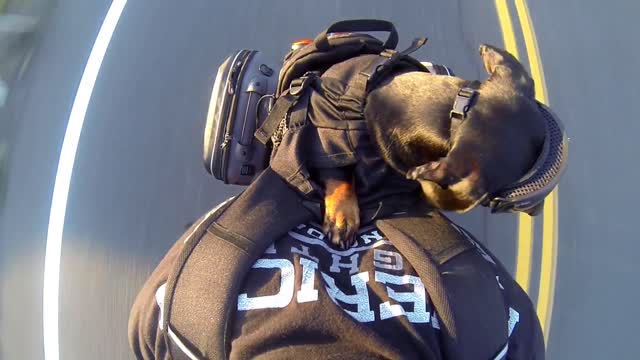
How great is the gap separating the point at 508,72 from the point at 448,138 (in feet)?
1.04

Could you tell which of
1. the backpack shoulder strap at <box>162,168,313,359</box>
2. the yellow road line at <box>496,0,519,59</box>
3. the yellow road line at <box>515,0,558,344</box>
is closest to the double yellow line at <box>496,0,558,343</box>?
the yellow road line at <box>515,0,558,344</box>

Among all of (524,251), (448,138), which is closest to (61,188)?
(448,138)

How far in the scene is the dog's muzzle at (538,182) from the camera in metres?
1.40

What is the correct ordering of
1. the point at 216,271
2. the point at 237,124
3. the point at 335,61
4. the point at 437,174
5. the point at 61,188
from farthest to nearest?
the point at 61,188
the point at 237,124
the point at 335,61
the point at 437,174
the point at 216,271

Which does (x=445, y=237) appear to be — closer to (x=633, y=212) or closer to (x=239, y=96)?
(x=239, y=96)

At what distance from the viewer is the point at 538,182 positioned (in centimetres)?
141

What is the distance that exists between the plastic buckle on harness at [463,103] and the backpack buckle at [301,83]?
53 cm

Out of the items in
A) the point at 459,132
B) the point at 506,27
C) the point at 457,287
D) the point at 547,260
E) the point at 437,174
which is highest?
the point at 506,27

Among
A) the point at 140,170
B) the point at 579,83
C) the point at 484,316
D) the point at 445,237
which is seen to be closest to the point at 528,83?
the point at 445,237

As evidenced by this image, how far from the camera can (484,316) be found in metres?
1.38

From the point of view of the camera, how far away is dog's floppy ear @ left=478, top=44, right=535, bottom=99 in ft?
5.38

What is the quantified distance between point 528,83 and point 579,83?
2426mm

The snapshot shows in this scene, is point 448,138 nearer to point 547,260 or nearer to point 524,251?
point 524,251

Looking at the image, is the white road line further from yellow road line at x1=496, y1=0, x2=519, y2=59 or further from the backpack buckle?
yellow road line at x1=496, y1=0, x2=519, y2=59
